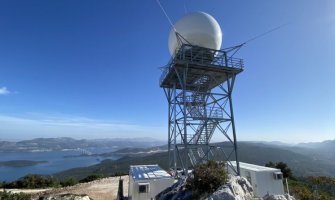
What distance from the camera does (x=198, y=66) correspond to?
1733 cm

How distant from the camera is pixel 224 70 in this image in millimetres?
17984

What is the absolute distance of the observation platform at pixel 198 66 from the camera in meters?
17.1

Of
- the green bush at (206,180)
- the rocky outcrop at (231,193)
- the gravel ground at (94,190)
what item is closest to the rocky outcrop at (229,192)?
the rocky outcrop at (231,193)

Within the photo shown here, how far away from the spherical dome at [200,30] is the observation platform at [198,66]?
2.51ft

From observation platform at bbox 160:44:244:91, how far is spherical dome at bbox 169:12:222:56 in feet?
2.51

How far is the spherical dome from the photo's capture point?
59.6 ft

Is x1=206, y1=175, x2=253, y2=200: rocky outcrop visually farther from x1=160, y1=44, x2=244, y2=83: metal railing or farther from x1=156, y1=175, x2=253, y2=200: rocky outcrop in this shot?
x1=160, y1=44, x2=244, y2=83: metal railing

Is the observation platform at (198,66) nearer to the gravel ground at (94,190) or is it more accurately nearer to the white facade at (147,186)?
the white facade at (147,186)

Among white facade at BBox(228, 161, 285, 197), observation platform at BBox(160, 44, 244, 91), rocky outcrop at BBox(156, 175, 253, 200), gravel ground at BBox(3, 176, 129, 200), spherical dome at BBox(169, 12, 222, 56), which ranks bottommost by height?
gravel ground at BBox(3, 176, 129, 200)

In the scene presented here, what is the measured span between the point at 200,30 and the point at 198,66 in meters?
3.40

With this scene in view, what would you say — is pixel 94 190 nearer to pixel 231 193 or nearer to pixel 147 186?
pixel 147 186

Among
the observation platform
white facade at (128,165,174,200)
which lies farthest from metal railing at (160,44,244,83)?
white facade at (128,165,174,200)

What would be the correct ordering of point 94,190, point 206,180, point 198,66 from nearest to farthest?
point 206,180 → point 198,66 → point 94,190

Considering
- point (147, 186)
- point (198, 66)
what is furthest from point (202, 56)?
point (147, 186)
